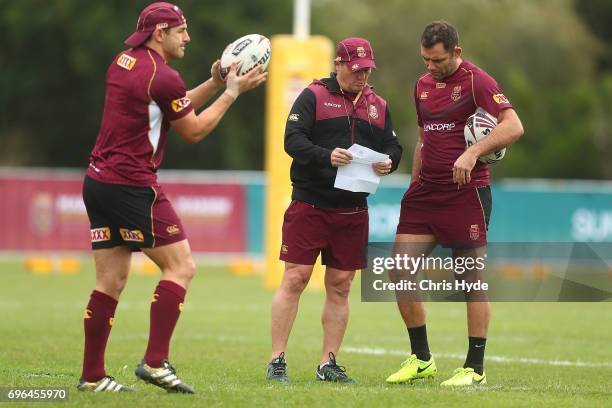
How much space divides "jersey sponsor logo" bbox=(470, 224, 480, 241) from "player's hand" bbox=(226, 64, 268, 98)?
6.68 feet

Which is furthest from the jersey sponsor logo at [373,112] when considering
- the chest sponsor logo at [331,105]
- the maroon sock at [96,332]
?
the maroon sock at [96,332]

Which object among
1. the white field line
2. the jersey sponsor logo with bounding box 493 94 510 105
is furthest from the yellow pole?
the jersey sponsor logo with bounding box 493 94 510 105

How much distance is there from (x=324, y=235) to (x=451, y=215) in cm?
97

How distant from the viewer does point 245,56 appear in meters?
7.96

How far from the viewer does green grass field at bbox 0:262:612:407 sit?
7.54 m

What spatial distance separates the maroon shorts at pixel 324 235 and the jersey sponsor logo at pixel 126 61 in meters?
1.95

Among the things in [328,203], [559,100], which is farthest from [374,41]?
[328,203]

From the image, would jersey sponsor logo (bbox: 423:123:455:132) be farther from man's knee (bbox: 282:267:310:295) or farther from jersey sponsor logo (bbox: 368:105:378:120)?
man's knee (bbox: 282:267:310:295)

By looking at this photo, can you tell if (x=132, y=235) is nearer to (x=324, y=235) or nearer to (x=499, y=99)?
(x=324, y=235)

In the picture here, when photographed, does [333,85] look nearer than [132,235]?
No

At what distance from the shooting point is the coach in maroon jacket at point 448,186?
8570 mm

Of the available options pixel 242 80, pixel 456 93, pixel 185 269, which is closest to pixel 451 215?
pixel 456 93

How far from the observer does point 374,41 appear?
66688mm

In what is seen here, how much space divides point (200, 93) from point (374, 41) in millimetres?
59247
